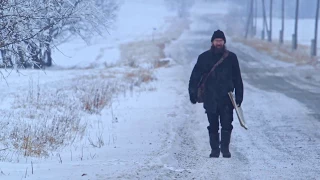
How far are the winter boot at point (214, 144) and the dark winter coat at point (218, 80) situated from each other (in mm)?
549

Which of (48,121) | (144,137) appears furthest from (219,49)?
(48,121)

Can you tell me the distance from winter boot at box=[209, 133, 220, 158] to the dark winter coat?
1.80ft

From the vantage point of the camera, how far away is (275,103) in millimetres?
16766

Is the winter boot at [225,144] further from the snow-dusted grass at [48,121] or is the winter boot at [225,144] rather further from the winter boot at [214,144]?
the snow-dusted grass at [48,121]

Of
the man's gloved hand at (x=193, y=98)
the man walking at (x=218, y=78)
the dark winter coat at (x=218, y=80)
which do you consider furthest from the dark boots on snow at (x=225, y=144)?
the man's gloved hand at (x=193, y=98)

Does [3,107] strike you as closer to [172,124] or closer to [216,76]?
[172,124]

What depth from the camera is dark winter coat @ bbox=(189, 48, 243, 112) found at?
29.5 ft

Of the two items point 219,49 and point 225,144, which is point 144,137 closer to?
point 225,144

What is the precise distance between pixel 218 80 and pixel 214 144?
1070 mm

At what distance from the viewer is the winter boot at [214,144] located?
947 cm

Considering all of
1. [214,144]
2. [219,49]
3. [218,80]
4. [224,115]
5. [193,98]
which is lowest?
[214,144]

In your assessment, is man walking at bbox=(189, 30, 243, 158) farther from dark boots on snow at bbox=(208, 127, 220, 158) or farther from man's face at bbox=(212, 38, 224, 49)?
dark boots on snow at bbox=(208, 127, 220, 158)

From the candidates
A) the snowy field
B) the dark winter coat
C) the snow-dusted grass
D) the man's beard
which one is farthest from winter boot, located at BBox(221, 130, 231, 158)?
the snow-dusted grass

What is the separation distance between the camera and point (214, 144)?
9.51 m
